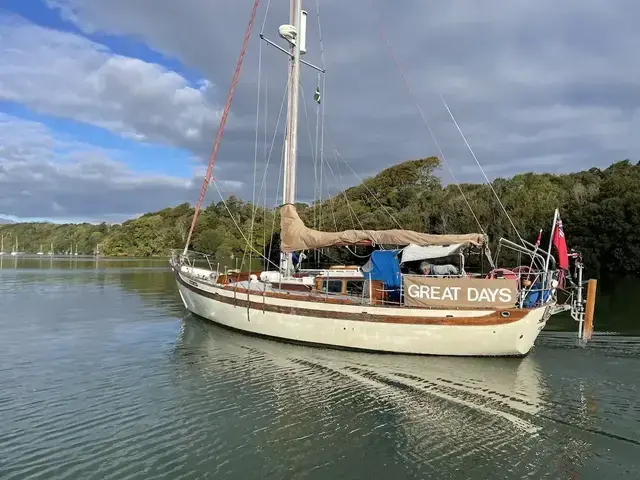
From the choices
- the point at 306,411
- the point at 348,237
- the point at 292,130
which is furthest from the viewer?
the point at 292,130

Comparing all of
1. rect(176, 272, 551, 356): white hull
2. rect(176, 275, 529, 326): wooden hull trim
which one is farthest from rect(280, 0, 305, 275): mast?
rect(176, 272, 551, 356): white hull

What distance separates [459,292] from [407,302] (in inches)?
61.3

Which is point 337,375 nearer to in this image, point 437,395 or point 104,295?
point 437,395

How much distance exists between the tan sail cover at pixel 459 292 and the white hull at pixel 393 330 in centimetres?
35

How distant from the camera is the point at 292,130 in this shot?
845 inches

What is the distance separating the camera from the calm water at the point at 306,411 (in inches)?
324

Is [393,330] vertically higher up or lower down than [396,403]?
higher up

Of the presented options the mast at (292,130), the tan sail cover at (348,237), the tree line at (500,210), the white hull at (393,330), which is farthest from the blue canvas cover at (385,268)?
the tree line at (500,210)

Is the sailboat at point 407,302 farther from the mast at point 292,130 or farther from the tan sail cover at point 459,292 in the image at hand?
the mast at point 292,130

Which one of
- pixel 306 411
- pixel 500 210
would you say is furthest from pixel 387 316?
pixel 500 210

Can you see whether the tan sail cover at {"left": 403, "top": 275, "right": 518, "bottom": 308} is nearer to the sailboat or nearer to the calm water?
the sailboat

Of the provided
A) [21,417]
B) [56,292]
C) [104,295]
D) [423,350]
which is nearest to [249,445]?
[21,417]

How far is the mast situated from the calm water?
5990mm

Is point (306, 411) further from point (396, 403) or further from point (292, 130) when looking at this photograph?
point (292, 130)
